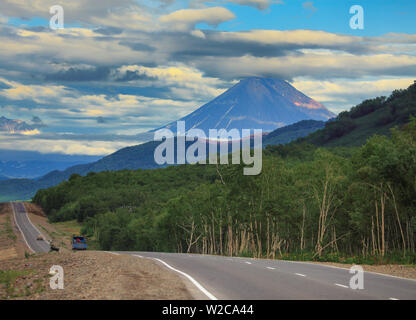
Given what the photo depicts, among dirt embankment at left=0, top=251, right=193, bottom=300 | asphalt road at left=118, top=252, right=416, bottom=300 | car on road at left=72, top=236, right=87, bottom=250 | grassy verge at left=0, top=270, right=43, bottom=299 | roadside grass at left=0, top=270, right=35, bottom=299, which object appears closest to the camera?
A: asphalt road at left=118, top=252, right=416, bottom=300

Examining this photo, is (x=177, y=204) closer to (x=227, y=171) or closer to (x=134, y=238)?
(x=134, y=238)

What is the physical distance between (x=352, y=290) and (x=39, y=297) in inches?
400

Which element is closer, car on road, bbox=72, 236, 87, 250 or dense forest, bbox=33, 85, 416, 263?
dense forest, bbox=33, 85, 416, 263

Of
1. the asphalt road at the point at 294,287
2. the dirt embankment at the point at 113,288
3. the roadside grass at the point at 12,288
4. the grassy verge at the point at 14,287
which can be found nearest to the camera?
the asphalt road at the point at 294,287

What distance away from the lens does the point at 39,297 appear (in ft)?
60.4

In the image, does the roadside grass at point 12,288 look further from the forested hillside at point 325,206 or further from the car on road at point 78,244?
the car on road at point 78,244

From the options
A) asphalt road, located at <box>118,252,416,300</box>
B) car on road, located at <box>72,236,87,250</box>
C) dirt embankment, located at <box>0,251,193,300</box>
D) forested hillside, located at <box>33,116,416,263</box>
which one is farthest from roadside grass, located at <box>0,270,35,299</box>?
car on road, located at <box>72,236,87,250</box>

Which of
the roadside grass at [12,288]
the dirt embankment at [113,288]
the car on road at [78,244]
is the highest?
the dirt embankment at [113,288]

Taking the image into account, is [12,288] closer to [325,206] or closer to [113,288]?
[113,288]

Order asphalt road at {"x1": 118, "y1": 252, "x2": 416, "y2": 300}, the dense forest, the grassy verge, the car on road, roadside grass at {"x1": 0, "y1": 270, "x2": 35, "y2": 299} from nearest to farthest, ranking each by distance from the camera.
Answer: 1. asphalt road at {"x1": 118, "y1": 252, "x2": 416, "y2": 300}
2. roadside grass at {"x1": 0, "y1": 270, "x2": 35, "y2": 299}
3. the grassy verge
4. the dense forest
5. the car on road

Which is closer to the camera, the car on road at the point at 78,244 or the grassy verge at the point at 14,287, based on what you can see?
the grassy verge at the point at 14,287

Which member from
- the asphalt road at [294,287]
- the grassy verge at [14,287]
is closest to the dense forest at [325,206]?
the asphalt road at [294,287]

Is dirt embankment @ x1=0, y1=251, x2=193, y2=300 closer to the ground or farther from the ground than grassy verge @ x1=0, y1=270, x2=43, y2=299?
farther from the ground

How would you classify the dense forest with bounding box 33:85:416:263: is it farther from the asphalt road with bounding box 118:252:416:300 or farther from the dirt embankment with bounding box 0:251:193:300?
the dirt embankment with bounding box 0:251:193:300
